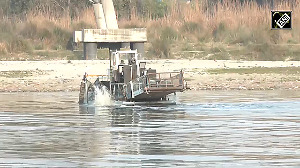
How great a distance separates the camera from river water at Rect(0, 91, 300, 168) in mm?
20297

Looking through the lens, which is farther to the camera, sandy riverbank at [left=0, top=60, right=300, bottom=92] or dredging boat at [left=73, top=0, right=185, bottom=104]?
sandy riverbank at [left=0, top=60, right=300, bottom=92]

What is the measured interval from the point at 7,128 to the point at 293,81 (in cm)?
2169

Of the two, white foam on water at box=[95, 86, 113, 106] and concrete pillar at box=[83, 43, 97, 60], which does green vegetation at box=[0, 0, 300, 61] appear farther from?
white foam on water at box=[95, 86, 113, 106]

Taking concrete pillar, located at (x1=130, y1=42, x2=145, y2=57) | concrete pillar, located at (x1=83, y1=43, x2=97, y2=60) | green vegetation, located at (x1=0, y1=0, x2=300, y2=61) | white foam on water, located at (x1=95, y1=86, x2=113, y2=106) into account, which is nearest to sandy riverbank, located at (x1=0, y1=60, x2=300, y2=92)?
concrete pillar, located at (x1=83, y1=43, x2=97, y2=60)

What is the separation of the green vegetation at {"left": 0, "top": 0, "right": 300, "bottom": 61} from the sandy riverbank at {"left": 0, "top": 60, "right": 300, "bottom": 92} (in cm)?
281

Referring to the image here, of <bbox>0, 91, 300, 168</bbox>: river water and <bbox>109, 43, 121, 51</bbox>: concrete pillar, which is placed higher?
<bbox>109, 43, 121, 51</bbox>: concrete pillar

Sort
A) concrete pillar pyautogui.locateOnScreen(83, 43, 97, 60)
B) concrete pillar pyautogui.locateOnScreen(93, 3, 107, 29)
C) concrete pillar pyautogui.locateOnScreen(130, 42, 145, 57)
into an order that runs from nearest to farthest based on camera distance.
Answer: concrete pillar pyautogui.locateOnScreen(83, 43, 97, 60) → concrete pillar pyautogui.locateOnScreen(130, 42, 145, 57) → concrete pillar pyautogui.locateOnScreen(93, 3, 107, 29)

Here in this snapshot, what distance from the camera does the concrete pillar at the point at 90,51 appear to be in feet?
174

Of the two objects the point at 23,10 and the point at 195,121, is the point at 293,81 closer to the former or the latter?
the point at 195,121

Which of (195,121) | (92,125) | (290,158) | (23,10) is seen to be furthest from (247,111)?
(23,10)

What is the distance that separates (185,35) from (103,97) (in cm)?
2226

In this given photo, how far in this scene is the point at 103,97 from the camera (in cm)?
3641

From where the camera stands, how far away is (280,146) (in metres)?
22.3

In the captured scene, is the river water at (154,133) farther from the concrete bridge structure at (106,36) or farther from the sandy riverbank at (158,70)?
the concrete bridge structure at (106,36)
